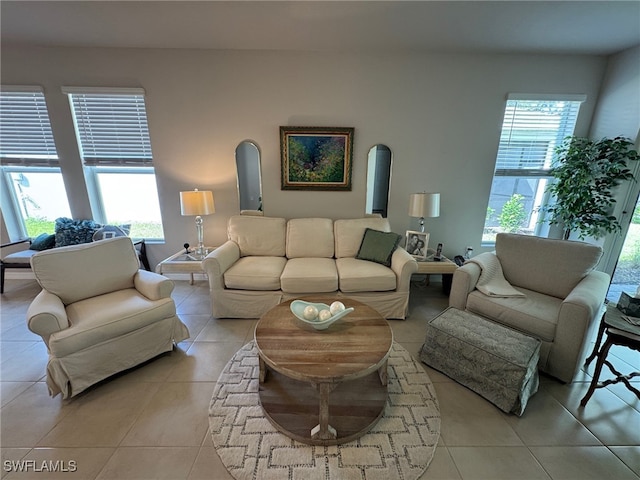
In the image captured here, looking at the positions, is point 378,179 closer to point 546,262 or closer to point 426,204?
point 426,204

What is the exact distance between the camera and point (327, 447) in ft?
4.68

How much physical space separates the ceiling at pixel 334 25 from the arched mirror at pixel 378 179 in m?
1.09

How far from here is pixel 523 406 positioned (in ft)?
5.27

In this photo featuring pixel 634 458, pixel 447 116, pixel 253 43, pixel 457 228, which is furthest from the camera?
pixel 457 228

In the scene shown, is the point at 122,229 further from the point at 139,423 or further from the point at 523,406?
the point at 523,406

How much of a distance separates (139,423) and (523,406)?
2.33 m

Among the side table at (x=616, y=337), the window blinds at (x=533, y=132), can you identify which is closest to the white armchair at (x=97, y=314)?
the side table at (x=616, y=337)

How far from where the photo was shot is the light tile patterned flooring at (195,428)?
52.4 inches

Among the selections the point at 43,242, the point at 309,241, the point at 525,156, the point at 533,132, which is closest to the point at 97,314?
the point at 309,241

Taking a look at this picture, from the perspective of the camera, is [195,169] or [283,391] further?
[195,169]

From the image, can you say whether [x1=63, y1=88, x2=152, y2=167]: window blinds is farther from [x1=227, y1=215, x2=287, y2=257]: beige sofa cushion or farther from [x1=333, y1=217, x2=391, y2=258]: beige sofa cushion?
[x1=333, y1=217, x2=391, y2=258]: beige sofa cushion

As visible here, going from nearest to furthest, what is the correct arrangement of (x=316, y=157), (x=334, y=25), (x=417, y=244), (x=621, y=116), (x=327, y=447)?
(x=327, y=447) → (x=334, y=25) → (x=621, y=116) → (x=417, y=244) → (x=316, y=157)

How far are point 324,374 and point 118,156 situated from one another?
3.61 metres

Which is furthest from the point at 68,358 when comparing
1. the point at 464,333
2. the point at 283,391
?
the point at 464,333
